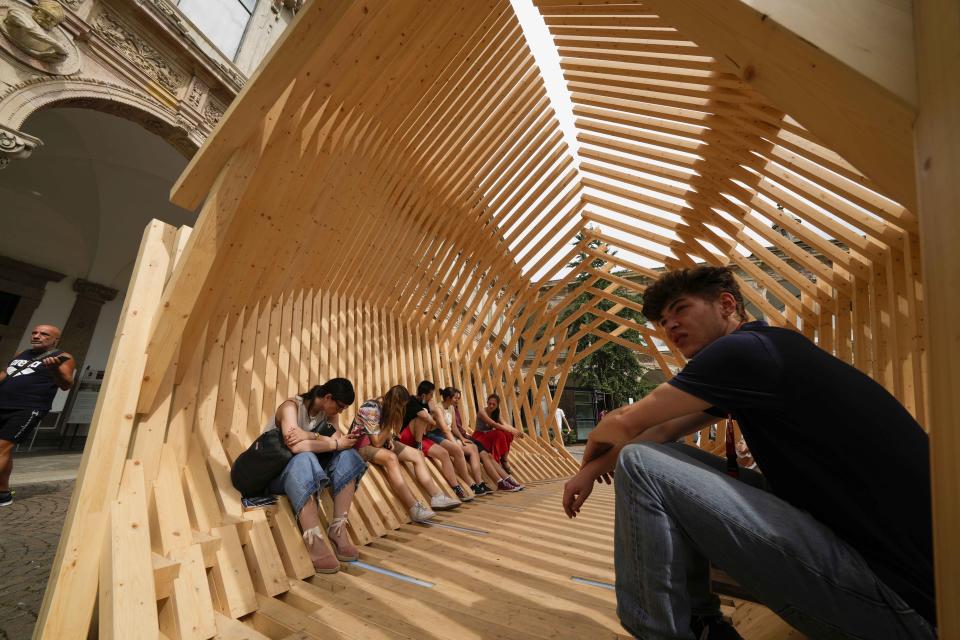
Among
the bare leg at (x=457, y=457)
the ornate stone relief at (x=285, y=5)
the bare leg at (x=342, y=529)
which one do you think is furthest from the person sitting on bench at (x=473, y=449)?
the ornate stone relief at (x=285, y=5)

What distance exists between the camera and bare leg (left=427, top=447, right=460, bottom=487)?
3803 millimetres

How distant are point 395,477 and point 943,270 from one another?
10.4ft

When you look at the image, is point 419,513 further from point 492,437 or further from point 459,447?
point 492,437

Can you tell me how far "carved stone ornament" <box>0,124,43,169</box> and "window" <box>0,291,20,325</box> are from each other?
417 centimetres

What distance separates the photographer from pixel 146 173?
7.16 m

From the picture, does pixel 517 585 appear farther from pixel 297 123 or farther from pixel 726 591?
pixel 297 123

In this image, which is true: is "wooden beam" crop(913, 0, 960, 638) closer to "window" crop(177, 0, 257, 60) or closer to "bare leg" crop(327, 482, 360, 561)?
"bare leg" crop(327, 482, 360, 561)

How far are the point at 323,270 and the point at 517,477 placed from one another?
12.4 ft

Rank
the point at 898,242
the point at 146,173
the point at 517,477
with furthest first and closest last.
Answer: the point at 146,173, the point at 517,477, the point at 898,242

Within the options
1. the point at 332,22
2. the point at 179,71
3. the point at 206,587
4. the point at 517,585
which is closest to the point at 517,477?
the point at 517,585

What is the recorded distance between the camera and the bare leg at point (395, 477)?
3.08m

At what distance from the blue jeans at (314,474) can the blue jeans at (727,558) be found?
1850 mm

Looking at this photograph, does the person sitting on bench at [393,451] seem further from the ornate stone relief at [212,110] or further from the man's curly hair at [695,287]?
the ornate stone relief at [212,110]

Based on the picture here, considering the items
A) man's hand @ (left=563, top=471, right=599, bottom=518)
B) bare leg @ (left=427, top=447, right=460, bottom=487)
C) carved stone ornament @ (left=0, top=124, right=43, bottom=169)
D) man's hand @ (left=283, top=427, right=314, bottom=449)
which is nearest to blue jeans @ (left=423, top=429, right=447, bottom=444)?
bare leg @ (left=427, top=447, right=460, bottom=487)
